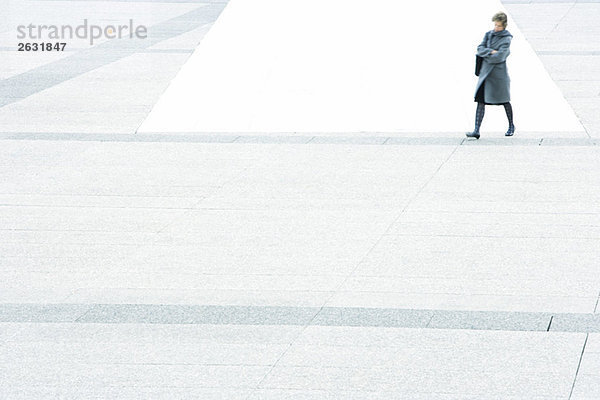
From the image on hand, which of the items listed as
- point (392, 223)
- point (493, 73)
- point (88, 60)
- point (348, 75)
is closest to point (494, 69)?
point (493, 73)

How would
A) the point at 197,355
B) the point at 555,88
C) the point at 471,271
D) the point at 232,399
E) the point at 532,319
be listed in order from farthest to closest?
the point at 555,88 → the point at 471,271 → the point at 532,319 → the point at 197,355 → the point at 232,399

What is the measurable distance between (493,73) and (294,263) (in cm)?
595

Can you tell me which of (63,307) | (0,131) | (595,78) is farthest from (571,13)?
(63,307)

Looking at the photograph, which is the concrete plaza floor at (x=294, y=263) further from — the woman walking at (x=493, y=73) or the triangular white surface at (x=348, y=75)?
the triangular white surface at (x=348, y=75)

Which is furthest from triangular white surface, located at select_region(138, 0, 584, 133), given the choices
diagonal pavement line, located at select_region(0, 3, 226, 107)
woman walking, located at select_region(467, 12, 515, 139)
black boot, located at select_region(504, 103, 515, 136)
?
diagonal pavement line, located at select_region(0, 3, 226, 107)

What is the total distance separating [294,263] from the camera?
9242mm

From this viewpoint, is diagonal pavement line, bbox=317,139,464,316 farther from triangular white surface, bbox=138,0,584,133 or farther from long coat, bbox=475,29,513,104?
triangular white surface, bbox=138,0,584,133

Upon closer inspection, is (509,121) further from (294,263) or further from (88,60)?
(88,60)

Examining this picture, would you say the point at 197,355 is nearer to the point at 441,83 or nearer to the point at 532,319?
the point at 532,319

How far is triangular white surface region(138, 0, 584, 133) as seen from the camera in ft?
51.0

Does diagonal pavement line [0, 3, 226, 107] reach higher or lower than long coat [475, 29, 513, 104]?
lower

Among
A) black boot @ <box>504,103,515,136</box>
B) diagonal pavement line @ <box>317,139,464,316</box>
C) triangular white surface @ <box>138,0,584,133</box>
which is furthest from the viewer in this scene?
triangular white surface @ <box>138,0,584,133</box>

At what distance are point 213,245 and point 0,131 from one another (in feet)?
21.0

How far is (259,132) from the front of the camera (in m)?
15.0
